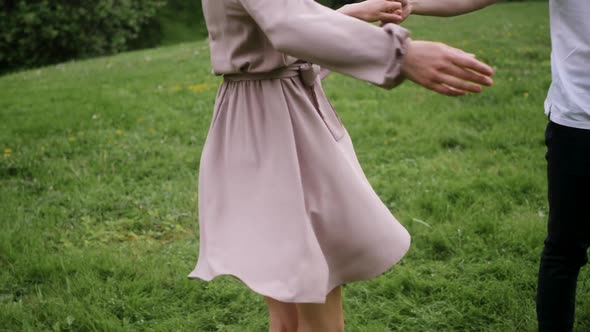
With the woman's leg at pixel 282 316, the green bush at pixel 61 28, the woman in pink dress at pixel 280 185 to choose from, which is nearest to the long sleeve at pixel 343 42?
the woman in pink dress at pixel 280 185

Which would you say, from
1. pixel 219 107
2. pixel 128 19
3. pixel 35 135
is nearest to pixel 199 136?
pixel 35 135

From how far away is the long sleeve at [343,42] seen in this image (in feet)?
4.16

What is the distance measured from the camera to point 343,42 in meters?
1.27

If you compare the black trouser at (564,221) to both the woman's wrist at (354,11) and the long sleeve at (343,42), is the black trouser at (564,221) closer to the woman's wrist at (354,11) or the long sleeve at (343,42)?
the woman's wrist at (354,11)

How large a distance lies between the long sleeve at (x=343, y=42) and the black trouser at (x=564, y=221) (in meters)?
1.13

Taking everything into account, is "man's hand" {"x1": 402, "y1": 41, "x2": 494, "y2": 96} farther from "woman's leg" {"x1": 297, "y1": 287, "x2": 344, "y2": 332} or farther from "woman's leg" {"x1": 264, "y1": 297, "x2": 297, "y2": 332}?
"woman's leg" {"x1": 264, "y1": 297, "x2": 297, "y2": 332}

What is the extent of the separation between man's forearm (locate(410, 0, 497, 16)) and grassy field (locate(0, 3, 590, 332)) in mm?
1549

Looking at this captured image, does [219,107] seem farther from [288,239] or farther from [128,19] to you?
[128,19]

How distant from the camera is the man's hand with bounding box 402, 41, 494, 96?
1.24 meters

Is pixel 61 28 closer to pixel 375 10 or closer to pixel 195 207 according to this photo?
pixel 195 207

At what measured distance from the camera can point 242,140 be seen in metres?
1.69

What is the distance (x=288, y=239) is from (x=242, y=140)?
32 centimetres

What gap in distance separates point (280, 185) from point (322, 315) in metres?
0.49

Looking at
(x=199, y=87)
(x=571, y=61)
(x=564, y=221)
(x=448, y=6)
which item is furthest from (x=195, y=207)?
(x=199, y=87)
